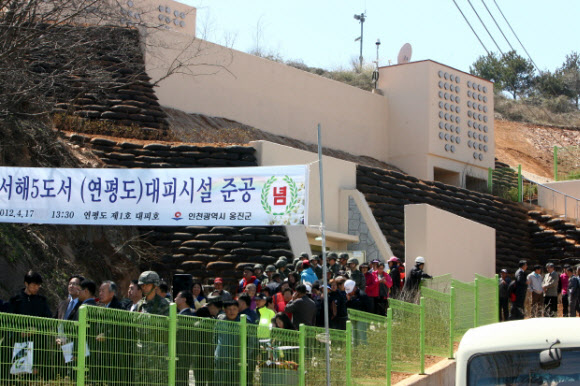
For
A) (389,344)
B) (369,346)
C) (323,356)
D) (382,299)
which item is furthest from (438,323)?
(323,356)

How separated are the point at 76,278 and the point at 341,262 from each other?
25.3 ft

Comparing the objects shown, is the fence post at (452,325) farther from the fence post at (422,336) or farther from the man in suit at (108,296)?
the man in suit at (108,296)

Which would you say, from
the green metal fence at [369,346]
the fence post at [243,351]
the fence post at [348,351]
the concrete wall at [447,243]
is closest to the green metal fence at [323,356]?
the fence post at [348,351]

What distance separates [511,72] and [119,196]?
56.7 m

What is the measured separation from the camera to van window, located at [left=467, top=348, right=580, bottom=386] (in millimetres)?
7727

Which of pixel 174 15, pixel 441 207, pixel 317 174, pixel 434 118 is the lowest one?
pixel 441 207

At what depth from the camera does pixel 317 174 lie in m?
23.0

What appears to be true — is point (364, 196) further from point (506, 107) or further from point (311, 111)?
point (506, 107)

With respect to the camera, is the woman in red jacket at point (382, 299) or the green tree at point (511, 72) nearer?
the woman in red jacket at point (382, 299)

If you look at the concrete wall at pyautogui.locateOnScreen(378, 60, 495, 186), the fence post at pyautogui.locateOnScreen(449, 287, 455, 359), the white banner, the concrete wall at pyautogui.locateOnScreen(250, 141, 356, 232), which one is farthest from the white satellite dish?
the white banner

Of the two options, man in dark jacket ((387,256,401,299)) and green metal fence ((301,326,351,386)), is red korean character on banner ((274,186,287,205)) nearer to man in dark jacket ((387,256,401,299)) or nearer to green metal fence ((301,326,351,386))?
green metal fence ((301,326,351,386))

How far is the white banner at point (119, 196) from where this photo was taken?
13820 millimetres

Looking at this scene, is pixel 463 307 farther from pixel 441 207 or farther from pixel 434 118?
pixel 434 118

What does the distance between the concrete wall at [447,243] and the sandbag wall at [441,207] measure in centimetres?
164
